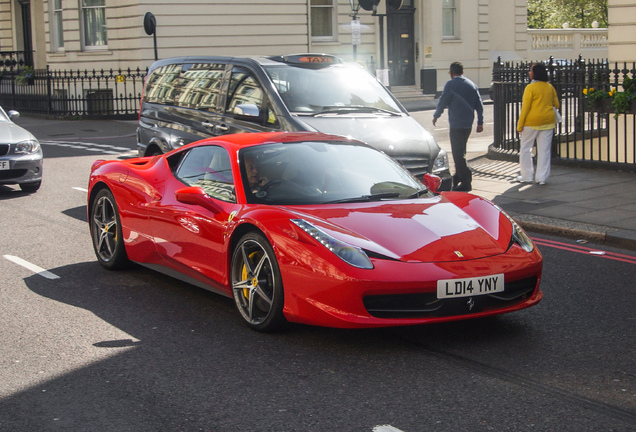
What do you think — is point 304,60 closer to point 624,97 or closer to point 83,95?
point 624,97

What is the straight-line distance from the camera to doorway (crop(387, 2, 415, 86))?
35125 millimetres

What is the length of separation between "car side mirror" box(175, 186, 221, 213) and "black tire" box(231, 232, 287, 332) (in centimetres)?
46

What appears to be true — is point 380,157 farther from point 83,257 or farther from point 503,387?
point 83,257

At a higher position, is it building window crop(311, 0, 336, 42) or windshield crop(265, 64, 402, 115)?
building window crop(311, 0, 336, 42)


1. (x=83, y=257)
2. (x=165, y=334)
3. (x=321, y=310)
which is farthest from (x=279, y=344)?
(x=83, y=257)

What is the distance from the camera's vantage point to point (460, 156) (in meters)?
12.6

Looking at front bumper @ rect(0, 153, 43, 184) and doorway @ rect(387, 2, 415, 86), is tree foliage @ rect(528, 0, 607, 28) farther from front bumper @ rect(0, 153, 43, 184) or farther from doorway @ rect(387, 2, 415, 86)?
front bumper @ rect(0, 153, 43, 184)

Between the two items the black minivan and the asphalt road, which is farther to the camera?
the black minivan

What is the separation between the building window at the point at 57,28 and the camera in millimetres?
34094

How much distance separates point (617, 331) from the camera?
5.71 meters

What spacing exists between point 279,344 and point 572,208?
19.7 feet

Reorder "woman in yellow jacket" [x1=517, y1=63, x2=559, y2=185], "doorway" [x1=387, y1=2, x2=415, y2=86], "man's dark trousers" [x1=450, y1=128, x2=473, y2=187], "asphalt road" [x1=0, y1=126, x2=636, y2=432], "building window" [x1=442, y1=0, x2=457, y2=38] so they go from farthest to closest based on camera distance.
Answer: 1. "building window" [x1=442, y1=0, x2=457, y2=38]
2. "doorway" [x1=387, y1=2, x2=415, y2=86]
3. "man's dark trousers" [x1=450, y1=128, x2=473, y2=187]
4. "woman in yellow jacket" [x1=517, y1=63, x2=559, y2=185]
5. "asphalt road" [x1=0, y1=126, x2=636, y2=432]

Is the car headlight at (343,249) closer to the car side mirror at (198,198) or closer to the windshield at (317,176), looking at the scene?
the windshield at (317,176)

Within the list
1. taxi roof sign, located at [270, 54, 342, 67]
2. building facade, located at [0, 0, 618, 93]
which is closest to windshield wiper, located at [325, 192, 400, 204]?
taxi roof sign, located at [270, 54, 342, 67]
